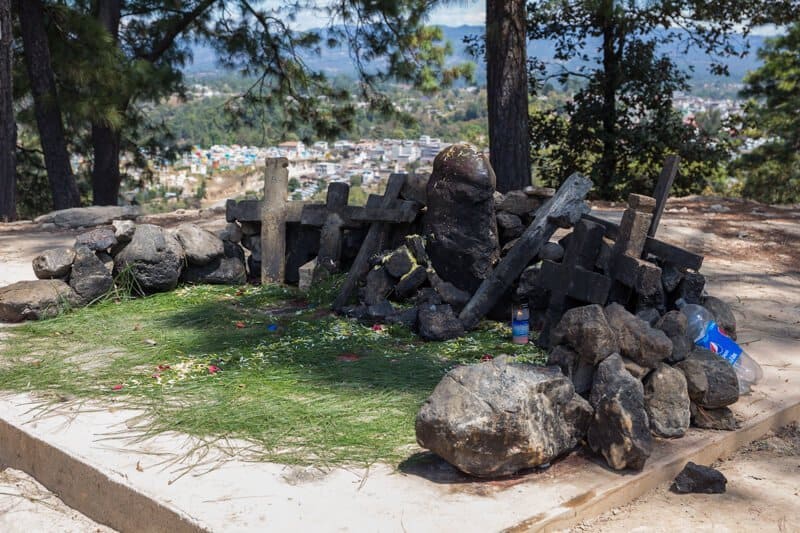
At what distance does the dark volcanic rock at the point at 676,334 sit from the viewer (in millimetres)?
4609

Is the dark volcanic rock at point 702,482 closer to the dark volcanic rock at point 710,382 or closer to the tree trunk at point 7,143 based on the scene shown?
the dark volcanic rock at point 710,382

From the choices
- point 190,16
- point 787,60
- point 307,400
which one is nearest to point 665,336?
point 307,400

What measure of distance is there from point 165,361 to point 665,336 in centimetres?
313

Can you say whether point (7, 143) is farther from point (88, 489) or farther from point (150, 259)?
point (88, 489)

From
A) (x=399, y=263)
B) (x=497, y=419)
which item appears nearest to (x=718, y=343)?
(x=497, y=419)

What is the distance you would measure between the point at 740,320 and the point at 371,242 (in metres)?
3.09

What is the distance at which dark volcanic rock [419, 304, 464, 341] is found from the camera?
602 cm

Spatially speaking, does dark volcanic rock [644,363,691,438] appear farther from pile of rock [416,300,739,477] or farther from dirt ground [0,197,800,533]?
dirt ground [0,197,800,533]

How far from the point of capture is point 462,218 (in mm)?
6547

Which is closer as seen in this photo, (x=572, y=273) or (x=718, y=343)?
(x=718, y=343)

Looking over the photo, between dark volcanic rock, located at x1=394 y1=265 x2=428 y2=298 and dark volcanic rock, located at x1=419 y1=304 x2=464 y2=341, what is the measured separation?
0.47m

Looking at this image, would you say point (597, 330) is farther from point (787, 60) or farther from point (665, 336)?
point (787, 60)

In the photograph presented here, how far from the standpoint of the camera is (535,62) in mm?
15352

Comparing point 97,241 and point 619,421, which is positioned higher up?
point 97,241
